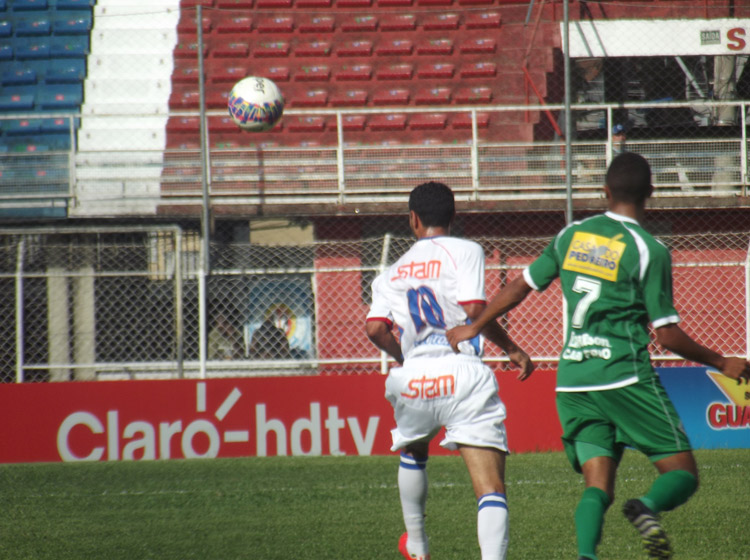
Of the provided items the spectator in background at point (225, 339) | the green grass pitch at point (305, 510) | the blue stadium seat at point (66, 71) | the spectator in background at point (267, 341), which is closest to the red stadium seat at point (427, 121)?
the spectator in background at point (267, 341)

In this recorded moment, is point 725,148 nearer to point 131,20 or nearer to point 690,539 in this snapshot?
point 690,539

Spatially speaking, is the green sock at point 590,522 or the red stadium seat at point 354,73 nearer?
the green sock at point 590,522

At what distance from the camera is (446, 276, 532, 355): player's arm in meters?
3.72

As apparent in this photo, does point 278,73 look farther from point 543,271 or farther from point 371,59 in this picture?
point 543,271

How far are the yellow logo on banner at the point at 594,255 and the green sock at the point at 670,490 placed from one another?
2.50ft

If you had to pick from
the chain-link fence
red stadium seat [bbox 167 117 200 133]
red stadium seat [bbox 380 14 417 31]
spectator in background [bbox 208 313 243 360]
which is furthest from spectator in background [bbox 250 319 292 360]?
red stadium seat [bbox 380 14 417 31]

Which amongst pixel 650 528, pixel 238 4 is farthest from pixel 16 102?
pixel 650 528

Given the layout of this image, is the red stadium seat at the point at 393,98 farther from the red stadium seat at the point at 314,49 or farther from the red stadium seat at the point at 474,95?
the red stadium seat at the point at 314,49

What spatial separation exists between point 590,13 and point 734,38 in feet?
6.98

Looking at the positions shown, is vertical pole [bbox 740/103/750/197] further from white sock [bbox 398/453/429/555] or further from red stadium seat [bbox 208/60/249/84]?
white sock [bbox 398/453/429/555]

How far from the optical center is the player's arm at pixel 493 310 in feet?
12.2

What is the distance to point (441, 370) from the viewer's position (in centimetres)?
395

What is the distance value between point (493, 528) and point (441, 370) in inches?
26.2

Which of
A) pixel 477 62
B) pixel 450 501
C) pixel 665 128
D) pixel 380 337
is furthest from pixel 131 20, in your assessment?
pixel 380 337
